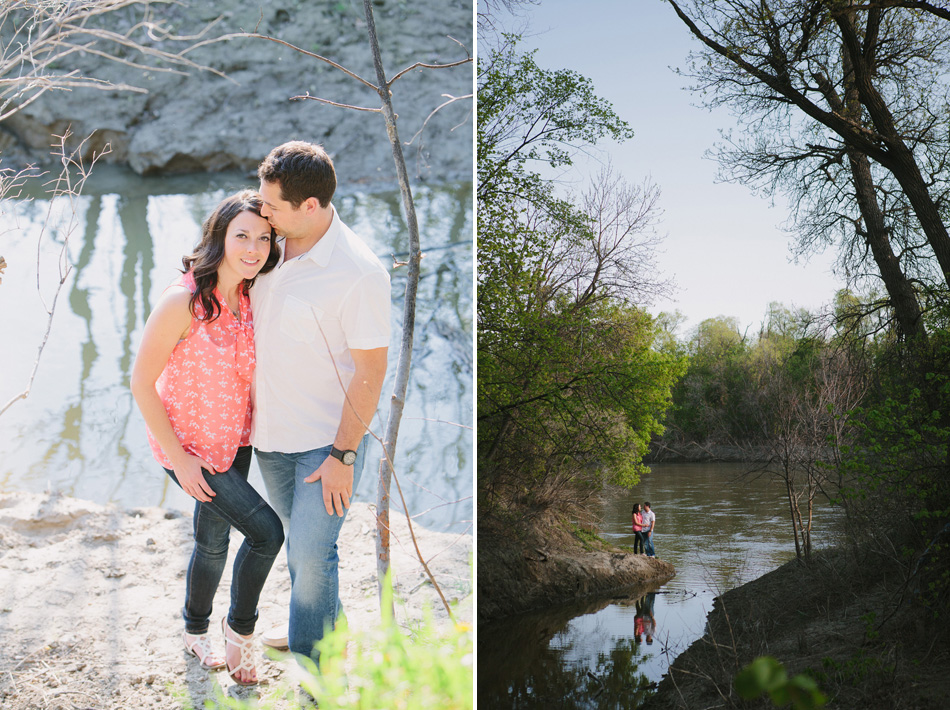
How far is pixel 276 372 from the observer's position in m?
1.93

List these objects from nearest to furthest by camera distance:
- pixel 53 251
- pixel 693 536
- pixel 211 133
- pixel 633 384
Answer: pixel 693 536, pixel 633 384, pixel 53 251, pixel 211 133

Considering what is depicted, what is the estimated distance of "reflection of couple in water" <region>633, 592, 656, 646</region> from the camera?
1.98 metres

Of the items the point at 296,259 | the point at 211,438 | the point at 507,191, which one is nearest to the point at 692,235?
the point at 507,191

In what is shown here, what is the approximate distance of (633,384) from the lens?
2.22m

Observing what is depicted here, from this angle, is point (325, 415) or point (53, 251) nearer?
point (325, 415)

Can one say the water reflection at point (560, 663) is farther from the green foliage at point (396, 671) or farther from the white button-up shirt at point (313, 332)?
the white button-up shirt at point (313, 332)

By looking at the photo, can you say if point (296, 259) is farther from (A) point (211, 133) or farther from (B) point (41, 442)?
(A) point (211, 133)

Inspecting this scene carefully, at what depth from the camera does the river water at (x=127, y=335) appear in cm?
236

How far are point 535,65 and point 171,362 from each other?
137 cm

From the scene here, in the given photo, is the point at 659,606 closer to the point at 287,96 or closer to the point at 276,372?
the point at 276,372

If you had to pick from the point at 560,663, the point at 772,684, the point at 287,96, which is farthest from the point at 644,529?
the point at 287,96

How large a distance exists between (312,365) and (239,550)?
0.51 metres

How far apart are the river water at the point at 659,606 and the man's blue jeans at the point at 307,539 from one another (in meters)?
0.53

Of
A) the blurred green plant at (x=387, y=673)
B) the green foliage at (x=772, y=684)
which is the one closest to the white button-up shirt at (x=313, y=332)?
the blurred green plant at (x=387, y=673)
